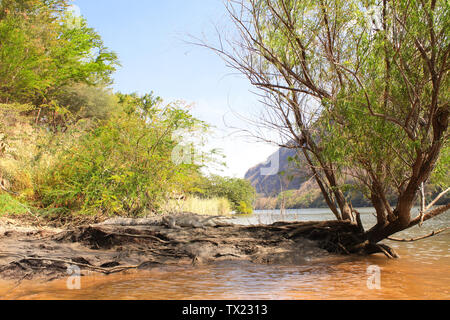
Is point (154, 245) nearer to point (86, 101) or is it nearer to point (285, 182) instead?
point (285, 182)

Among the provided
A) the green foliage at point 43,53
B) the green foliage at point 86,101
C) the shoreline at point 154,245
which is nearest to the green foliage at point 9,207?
the shoreline at point 154,245

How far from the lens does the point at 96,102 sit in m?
22.0

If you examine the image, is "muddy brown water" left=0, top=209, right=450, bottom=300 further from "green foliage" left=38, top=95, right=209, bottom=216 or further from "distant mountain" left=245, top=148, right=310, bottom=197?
"green foliage" left=38, top=95, right=209, bottom=216

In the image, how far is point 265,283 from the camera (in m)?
3.73

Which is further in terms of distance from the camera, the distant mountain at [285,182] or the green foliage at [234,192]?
the green foliage at [234,192]

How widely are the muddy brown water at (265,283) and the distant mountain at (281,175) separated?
1.54m

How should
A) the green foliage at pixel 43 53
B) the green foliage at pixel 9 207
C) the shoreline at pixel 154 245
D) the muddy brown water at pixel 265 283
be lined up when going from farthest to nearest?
1. the green foliage at pixel 43 53
2. the green foliage at pixel 9 207
3. the shoreline at pixel 154 245
4. the muddy brown water at pixel 265 283

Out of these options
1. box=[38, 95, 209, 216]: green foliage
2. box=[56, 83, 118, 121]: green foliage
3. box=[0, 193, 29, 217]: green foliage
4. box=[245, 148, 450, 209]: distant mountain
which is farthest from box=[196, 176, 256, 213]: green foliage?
box=[245, 148, 450, 209]: distant mountain

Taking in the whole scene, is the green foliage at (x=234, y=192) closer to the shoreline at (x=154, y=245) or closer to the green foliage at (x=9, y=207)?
the green foliage at (x=9, y=207)

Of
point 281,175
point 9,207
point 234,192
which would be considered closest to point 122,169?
point 9,207

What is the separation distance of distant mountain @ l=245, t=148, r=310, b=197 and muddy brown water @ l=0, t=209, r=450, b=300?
154 centimetres

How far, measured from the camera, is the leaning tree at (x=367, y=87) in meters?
4.02
